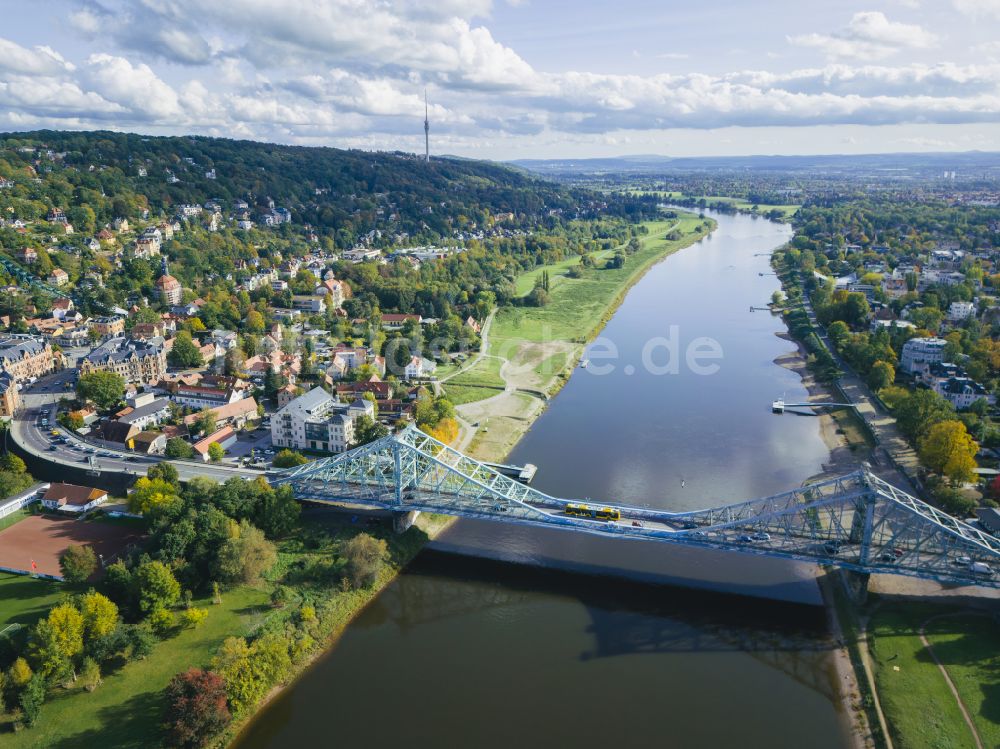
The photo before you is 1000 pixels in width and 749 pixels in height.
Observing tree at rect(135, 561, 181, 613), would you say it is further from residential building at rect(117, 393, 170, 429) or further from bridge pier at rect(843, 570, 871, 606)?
bridge pier at rect(843, 570, 871, 606)

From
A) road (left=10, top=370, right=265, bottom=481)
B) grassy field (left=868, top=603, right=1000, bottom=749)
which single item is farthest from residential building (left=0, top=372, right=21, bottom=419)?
grassy field (left=868, top=603, right=1000, bottom=749)

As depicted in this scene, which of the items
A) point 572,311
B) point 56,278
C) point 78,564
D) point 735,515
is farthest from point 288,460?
point 572,311

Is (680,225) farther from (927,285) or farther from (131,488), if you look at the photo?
(131,488)

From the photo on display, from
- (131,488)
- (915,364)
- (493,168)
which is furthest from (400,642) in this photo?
(493,168)

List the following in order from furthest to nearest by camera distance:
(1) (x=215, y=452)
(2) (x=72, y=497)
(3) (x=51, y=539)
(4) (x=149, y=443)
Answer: (4) (x=149, y=443) → (1) (x=215, y=452) → (2) (x=72, y=497) → (3) (x=51, y=539)

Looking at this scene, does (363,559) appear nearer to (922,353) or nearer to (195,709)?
(195,709)

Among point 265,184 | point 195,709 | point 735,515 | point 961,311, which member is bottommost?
point 195,709
